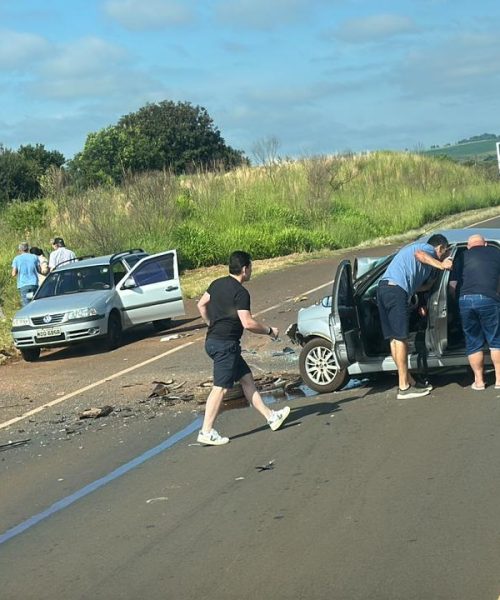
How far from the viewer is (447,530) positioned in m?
5.78

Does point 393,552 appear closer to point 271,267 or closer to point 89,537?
point 89,537

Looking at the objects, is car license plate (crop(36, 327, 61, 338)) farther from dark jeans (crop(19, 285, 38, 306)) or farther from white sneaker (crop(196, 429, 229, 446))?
white sneaker (crop(196, 429, 229, 446))

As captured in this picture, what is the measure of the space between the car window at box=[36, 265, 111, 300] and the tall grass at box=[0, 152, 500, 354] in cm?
174

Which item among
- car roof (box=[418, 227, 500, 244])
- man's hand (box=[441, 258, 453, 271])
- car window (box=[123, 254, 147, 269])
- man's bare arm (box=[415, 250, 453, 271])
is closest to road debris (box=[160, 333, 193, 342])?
car window (box=[123, 254, 147, 269])

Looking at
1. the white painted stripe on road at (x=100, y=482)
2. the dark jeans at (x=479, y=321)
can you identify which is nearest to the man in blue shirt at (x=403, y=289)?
the dark jeans at (x=479, y=321)

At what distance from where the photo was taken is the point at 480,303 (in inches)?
384

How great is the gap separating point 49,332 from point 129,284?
199 cm

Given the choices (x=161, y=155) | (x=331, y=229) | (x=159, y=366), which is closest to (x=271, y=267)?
(x=331, y=229)

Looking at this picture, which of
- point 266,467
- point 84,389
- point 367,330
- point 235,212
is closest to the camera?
point 266,467

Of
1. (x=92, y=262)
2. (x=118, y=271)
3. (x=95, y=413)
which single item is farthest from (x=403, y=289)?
(x=92, y=262)

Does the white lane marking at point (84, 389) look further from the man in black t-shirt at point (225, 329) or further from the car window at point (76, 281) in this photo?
the man in black t-shirt at point (225, 329)

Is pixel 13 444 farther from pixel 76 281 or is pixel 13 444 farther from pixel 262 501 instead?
pixel 76 281

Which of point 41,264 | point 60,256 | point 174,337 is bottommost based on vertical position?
point 174,337

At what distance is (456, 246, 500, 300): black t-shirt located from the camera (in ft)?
32.1
